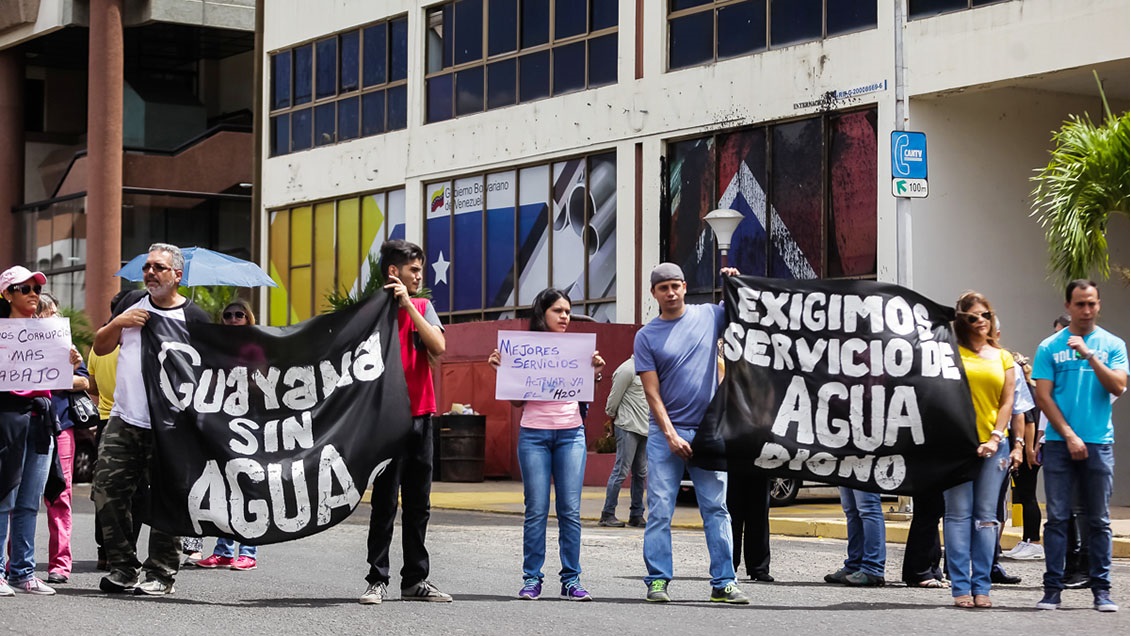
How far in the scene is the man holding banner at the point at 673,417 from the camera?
9.82m

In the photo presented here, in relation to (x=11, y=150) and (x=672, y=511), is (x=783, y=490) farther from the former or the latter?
(x=11, y=150)

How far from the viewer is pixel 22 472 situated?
10.0 m

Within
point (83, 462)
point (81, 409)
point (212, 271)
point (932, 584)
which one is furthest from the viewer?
point (83, 462)

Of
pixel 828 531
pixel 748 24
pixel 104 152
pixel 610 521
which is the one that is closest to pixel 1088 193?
pixel 828 531

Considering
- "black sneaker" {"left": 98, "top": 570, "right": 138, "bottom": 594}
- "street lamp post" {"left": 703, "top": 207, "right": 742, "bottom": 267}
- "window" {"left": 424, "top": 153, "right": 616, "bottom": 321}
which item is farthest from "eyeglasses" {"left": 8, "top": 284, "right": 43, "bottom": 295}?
"window" {"left": 424, "top": 153, "right": 616, "bottom": 321}

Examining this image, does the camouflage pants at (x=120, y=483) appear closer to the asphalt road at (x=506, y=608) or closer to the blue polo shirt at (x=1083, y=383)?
the asphalt road at (x=506, y=608)

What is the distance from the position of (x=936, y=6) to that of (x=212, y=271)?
1034 cm

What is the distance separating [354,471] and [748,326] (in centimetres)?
251

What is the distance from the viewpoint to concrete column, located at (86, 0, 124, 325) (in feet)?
135

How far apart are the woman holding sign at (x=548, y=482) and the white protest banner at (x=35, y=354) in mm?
2557

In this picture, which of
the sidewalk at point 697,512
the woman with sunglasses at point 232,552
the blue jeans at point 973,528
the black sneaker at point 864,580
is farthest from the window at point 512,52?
the blue jeans at point 973,528

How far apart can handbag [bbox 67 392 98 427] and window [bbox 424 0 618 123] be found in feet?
61.5

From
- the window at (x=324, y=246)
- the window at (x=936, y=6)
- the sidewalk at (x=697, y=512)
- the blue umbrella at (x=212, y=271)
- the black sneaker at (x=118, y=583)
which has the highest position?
the window at (x=936, y=6)

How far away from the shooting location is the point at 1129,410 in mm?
22656
